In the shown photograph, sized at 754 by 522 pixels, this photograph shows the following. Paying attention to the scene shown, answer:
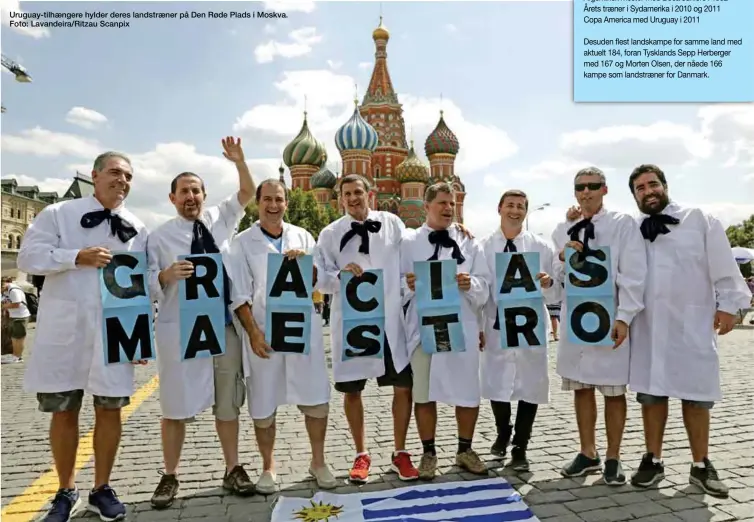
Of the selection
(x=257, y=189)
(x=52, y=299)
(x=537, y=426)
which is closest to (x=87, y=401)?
(x=52, y=299)

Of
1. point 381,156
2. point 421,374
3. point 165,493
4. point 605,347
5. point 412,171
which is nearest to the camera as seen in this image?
point 165,493

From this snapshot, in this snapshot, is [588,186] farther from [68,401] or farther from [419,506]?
[68,401]

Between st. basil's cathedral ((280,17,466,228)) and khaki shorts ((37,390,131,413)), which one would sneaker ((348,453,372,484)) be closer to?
khaki shorts ((37,390,131,413))

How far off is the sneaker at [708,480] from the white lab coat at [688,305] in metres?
0.55

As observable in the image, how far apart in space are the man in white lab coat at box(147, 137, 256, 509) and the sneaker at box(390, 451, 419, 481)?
1199 mm

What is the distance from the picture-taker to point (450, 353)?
4598 mm

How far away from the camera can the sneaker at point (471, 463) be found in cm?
453

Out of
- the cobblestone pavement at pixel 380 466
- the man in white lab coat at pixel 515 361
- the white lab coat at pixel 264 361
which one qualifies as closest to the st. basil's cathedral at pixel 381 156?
the cobblestone pavement at pixel 380 466

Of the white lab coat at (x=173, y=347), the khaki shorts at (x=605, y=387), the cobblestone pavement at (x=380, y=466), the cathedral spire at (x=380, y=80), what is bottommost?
the cobblestone pavement at (x=380, y=466)

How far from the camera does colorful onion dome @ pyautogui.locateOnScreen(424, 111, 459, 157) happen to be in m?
63.9

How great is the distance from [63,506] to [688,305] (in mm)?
4925

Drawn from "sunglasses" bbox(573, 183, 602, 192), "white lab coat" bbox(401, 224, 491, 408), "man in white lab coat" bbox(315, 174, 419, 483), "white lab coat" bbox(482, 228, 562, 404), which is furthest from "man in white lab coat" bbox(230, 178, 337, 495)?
"sunglasses" bbox(573, 183, 602, 192)

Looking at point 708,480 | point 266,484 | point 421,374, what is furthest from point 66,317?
point 708,480

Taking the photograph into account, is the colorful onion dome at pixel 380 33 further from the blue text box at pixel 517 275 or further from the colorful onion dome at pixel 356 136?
the blue text box at pixel 517 275
